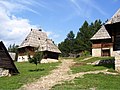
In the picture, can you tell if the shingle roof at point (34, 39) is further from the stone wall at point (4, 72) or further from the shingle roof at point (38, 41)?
→ the stone wall at point (4, 72)

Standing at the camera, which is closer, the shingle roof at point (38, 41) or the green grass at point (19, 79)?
the green grass at point (19, 79)

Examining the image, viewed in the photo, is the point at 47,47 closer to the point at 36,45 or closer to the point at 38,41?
the point at 36,45

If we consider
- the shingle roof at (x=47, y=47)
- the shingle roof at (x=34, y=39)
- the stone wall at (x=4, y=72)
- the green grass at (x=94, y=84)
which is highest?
the shingle roof at (x=34, y=39)

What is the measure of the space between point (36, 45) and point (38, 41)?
63.0 inches

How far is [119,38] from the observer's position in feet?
98.2

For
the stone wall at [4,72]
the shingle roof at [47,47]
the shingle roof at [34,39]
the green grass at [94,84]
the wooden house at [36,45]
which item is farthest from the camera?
the shingle roof at [34,39]

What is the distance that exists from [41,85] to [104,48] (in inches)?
1483

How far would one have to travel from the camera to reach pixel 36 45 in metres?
60.0

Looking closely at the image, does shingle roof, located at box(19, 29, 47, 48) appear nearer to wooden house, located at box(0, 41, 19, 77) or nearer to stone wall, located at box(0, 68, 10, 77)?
wooden house, located at box(0, 41, 19, 77)

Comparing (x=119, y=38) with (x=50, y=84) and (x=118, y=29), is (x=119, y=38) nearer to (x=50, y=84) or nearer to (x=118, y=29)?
(x=118, y=29)

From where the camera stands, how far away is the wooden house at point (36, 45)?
58.3 meters

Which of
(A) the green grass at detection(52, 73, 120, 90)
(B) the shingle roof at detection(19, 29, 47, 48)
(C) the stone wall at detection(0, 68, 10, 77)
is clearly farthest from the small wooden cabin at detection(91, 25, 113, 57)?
(A) the green grass at detection(52, 73, 120, 90)

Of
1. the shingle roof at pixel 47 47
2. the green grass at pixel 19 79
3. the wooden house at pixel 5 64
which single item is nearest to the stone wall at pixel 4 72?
the wooden house at pixel 5 64

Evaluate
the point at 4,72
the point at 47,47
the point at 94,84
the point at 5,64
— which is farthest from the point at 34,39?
the point at 94,84
